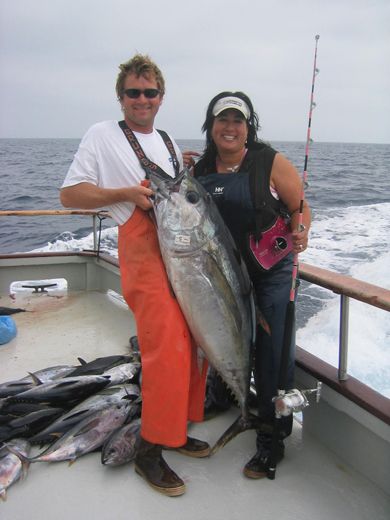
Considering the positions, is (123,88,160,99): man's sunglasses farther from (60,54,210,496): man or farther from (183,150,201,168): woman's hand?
(183,150,201,168): woman's hand

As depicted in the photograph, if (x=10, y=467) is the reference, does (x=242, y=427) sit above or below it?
above

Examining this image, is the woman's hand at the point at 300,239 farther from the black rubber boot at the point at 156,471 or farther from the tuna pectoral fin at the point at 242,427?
the black rubber boot at the point at 156,471

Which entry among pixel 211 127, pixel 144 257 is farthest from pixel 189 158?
pixel 144 257

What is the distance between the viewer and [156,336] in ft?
7.41

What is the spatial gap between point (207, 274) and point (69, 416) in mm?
1337

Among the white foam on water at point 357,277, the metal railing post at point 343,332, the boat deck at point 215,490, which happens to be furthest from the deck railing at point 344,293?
the white foam on water at point 357,277

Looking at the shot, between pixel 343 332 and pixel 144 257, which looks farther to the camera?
pixel 343 332

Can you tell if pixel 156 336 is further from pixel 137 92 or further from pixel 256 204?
pixel 137 92

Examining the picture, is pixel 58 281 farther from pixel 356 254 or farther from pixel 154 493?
pixel 356 254

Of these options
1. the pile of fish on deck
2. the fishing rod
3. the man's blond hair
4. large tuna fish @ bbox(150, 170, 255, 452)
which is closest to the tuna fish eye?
large tuna fish @ bbox(150, 170, 255, 452)

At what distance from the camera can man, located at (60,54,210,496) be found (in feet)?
7.38

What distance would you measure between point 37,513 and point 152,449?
610mm

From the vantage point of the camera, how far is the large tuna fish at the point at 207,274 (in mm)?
2283

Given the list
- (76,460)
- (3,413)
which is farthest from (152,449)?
(3,413)
